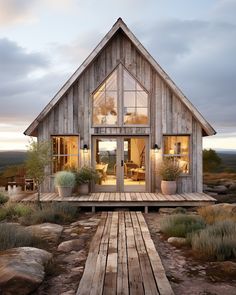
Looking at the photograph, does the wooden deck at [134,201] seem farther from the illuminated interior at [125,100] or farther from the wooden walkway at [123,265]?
the illuminated interior at [125,100]

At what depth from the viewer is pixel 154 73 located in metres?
12.8

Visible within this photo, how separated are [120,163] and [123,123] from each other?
1459mm

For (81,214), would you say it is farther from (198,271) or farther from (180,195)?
(198,271)

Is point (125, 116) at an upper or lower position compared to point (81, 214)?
upper

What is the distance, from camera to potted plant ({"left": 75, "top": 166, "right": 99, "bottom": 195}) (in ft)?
39.2

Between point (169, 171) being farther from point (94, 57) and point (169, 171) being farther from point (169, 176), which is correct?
point (94, 57)

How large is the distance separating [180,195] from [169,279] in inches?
284

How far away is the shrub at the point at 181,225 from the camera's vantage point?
7480 mm

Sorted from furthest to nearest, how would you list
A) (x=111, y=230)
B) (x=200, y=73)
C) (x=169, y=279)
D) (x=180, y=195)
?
1. (x=200, y=73)
2. (x=180, y=195)
3. (x=111, y=230)
4. (x=169, y=279)

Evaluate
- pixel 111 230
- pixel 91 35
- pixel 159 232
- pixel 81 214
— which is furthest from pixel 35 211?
Result: pixel 91 35

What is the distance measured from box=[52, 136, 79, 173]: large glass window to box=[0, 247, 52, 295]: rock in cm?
753

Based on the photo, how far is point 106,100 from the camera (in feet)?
42.2

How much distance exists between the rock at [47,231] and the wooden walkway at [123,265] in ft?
2.83

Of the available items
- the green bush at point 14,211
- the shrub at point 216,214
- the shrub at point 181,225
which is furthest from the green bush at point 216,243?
the green bush at point 14,211
